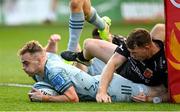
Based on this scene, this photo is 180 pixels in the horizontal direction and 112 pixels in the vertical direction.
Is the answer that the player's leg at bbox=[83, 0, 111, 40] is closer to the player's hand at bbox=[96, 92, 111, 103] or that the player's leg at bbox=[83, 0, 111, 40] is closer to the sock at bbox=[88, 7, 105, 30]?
the sock at bbox=[88, 7, 105, 30]

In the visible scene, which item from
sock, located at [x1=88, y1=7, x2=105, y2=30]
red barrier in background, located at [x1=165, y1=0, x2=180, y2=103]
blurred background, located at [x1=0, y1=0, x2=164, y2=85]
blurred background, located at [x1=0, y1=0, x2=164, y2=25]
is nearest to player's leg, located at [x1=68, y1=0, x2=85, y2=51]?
sock, located at [x1=88, y1=7, x2=105, y2=30]

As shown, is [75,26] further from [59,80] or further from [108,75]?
[59,80]

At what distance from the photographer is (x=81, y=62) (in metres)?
9.88

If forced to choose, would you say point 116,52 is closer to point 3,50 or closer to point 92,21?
point 92,21

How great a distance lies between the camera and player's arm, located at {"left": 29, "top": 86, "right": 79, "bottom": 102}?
8.45m

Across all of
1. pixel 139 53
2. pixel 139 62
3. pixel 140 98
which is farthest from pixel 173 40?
pixel 140 98

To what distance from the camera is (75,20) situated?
409 inches

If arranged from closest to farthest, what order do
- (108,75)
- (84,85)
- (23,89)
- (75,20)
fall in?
(108,75), (84,85), (23,89), (75,20)

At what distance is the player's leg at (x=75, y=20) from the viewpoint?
10203 mm

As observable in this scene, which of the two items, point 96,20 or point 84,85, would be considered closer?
point 84,85

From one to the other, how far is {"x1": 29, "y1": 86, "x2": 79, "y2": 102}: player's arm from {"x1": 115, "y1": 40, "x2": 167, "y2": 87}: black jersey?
691 mm

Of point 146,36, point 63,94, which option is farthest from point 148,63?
point 63,94

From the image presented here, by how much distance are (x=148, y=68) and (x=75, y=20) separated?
210cm

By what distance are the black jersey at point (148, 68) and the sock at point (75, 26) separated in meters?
1.67
